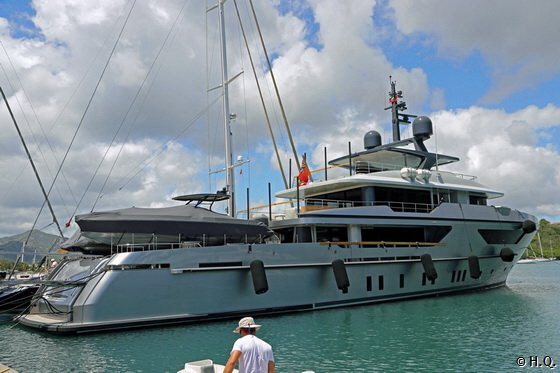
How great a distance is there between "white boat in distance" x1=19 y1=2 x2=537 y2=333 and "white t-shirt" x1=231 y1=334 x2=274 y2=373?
335 inches

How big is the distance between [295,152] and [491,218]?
892 cm

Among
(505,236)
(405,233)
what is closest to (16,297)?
(405,233)

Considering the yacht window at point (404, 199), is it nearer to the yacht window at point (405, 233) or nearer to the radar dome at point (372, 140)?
the yacht window at point (405, 233)

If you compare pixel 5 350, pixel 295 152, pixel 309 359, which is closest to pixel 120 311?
pixel 5 350

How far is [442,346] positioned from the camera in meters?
10.3

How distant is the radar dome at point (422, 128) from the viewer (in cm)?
2205

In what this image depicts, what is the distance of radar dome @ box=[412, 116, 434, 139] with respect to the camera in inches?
868

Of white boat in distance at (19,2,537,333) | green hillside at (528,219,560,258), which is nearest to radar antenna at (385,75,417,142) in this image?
white boat in distance at (19,2,537,333)

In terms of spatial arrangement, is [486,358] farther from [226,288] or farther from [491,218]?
[491,218]

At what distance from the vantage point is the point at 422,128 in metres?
22.1

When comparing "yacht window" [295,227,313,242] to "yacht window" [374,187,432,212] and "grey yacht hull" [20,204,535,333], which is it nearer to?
"grey yacht hull" [20,204,535,333]

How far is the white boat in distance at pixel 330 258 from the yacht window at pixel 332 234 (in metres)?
0.04

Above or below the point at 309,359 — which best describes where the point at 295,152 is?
above

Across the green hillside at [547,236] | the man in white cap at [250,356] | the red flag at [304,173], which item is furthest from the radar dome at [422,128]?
the green hillside at [547,236]
